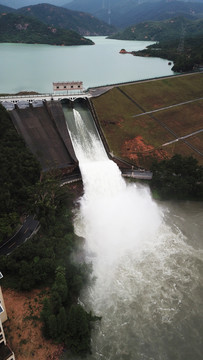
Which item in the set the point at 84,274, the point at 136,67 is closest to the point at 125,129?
the point at 84,274

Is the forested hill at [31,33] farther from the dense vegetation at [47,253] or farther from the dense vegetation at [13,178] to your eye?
the dense vegetation at [47,253]

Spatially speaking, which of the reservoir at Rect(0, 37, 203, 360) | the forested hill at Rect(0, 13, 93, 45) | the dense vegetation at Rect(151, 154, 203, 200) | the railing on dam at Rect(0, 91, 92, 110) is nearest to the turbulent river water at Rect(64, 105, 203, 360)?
the reservoir at Rect(0, 37, 203, 360)

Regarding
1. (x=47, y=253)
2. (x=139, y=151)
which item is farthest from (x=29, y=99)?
(x=47, y=253)

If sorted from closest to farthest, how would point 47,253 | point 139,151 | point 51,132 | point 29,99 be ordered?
point 47,253, point 51,132, point 139,151, point 29,99

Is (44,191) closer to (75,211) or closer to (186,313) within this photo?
(75,211)

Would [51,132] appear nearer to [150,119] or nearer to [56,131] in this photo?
[56,131]

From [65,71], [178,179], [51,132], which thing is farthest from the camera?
[65,71]
